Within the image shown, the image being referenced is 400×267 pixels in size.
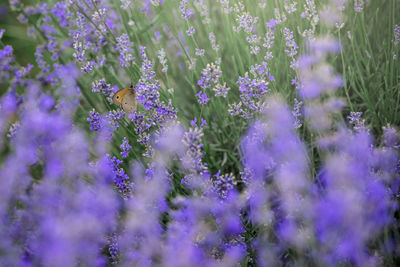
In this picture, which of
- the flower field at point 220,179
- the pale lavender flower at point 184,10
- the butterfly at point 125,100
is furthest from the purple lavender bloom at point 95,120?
the pale lavender flower at point 184,10

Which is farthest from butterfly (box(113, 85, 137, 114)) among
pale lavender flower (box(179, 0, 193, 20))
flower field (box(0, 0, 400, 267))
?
pale lavender flower (box(179, 0, 193, 20))

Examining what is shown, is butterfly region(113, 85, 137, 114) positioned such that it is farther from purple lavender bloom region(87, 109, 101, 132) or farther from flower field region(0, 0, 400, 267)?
purple lavender bloom region(87, 109, 101, 132)

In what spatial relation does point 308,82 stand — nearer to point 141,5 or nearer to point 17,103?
point 141,5

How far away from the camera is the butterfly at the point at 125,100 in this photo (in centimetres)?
188

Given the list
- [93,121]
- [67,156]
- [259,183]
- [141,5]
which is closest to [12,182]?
[67,156]

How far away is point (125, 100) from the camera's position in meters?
1.91

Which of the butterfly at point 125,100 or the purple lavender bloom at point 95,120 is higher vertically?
the butterfly at point 125,100

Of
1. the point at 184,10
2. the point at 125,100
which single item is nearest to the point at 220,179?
the point at 125,100

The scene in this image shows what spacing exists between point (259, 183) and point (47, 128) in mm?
1083

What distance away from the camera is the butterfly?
188 cm

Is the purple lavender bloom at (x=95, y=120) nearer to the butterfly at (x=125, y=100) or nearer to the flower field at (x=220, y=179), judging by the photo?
the flower field at (x=220, y=179)

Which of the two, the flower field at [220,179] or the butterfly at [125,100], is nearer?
the flower field at [220,179]

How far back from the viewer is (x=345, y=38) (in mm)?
2381

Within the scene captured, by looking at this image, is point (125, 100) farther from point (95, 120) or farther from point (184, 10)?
point (184, 10)
